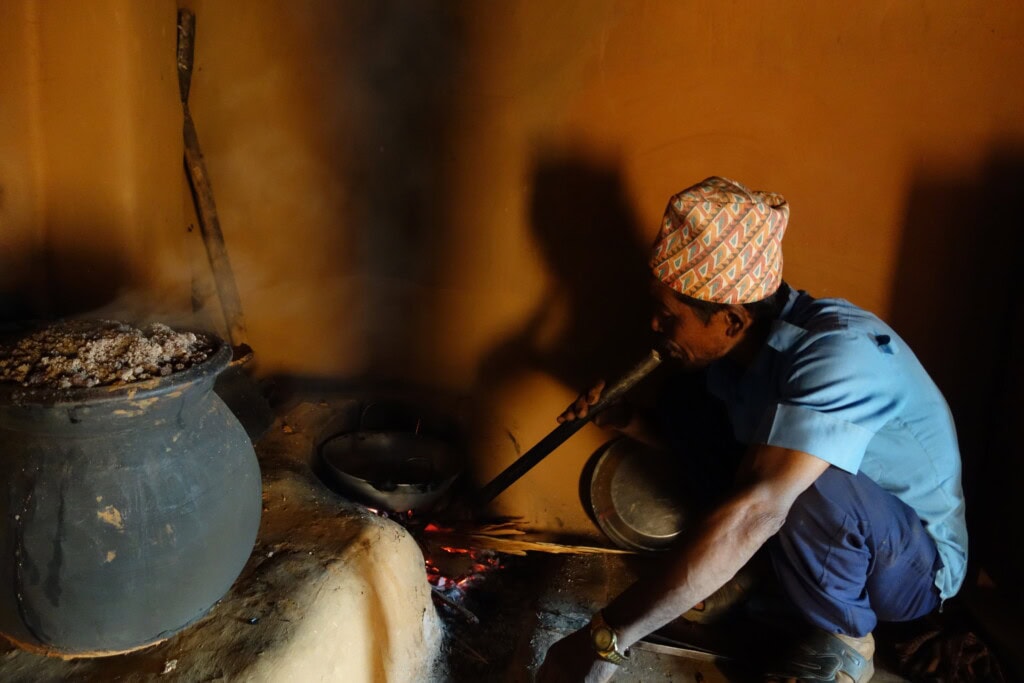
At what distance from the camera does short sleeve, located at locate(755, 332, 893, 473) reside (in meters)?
1.62

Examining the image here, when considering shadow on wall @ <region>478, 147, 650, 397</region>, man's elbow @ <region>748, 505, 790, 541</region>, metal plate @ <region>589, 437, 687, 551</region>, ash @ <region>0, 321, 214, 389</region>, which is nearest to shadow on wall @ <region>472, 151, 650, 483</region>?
shadow on wall @ <region>478, 147, 650, 397</region>

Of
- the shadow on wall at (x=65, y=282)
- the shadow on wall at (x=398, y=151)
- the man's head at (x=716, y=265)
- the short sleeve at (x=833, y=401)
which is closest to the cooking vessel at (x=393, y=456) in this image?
the shadow on wall at (x=398, y=151)

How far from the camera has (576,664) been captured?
1.53 metres

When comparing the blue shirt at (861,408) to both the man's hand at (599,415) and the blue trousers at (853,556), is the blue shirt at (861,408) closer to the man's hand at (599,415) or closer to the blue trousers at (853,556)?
the blue trousers at (853,556)

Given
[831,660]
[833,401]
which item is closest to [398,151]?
[833,401]

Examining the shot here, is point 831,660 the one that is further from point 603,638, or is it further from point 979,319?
point 979,319

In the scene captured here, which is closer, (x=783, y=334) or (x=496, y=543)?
(x=783, y=334)

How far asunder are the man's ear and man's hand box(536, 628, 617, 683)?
100 cm

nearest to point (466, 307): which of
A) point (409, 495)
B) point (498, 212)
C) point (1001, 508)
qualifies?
point (498, 212)

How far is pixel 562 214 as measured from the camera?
261 centimetres

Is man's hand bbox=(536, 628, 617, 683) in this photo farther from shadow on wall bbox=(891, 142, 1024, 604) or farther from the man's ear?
shadow on wall bbox=(891, 142, 1024, 604)

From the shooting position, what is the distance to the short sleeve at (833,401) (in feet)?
5.33

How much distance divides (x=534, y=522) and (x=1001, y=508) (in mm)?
1765

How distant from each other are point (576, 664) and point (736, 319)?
42.8 inches
